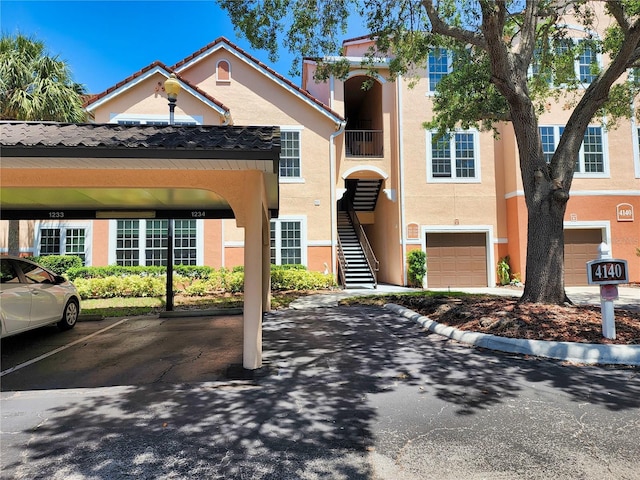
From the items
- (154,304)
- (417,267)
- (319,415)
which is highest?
(417,267)

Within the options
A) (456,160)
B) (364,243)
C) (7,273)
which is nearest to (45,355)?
(7,273)

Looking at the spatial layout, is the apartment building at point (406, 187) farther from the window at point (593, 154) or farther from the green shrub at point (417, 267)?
the green shrub at point (417, 267)

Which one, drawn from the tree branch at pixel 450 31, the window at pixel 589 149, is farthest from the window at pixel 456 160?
the tree branch at pixel 450 31

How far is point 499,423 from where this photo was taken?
11.8 feet

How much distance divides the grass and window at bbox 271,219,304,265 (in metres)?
2.54

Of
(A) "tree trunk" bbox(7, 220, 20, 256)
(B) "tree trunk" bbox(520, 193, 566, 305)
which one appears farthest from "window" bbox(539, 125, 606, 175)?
(A) "tree trunk" bbox(7, 220, 20, 256)

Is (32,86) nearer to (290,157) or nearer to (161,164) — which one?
(290,157)

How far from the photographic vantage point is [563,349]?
5645 mm

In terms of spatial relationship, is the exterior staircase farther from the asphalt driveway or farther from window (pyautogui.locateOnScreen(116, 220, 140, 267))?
the asphalt driveway

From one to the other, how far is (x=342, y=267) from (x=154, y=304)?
719 centimetres

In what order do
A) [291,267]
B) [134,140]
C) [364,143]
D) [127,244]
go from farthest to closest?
[364,143]
[291,267]
[127,244]
[134,140]

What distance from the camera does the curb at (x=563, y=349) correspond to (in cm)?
A: 534

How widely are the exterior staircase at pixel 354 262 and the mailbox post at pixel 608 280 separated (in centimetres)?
1001

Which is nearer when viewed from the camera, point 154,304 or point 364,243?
point 154,304
